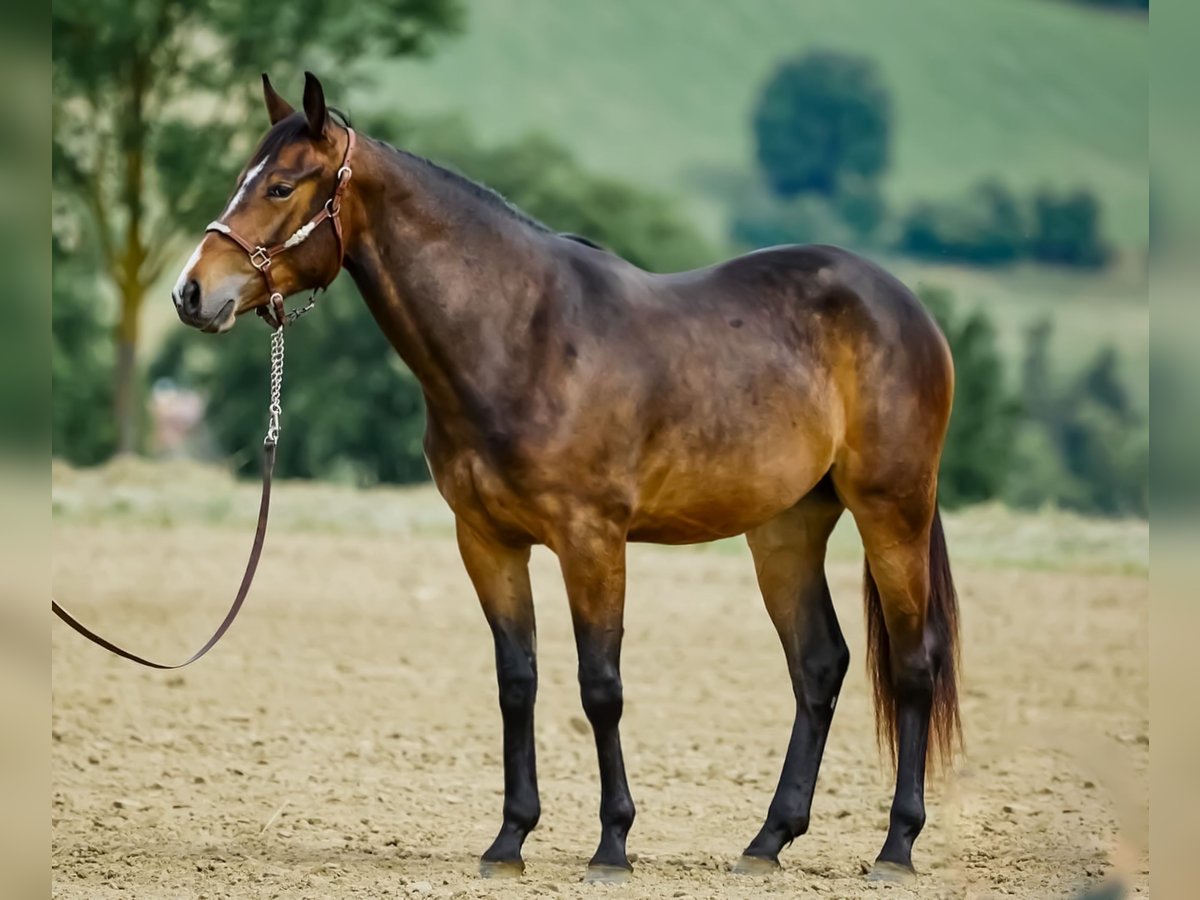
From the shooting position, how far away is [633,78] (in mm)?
40406

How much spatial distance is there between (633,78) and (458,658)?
1283 inches

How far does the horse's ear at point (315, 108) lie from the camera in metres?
4.54

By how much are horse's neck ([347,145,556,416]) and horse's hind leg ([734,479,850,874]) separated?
1.36 meters

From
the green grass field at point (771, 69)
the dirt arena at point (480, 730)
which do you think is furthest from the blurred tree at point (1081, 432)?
the dirt arena at point (480, 730)

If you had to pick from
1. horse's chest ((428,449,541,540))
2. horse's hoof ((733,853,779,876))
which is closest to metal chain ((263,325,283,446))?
horse's chest ((428,449,541,540))

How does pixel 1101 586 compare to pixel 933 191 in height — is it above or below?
below

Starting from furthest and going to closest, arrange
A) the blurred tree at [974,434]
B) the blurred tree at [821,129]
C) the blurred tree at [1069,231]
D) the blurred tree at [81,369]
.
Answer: the blurred tree at [821,129] → the blurred tree at [1069,231] → the blurred tree at [81,369] → the blurred tree at [974,434]

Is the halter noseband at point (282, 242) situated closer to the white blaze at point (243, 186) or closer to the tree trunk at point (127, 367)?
the white blaze at point (243, 186)

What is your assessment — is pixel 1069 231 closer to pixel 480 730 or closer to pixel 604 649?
pixel 480 730

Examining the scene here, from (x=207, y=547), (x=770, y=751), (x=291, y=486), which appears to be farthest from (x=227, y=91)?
(x=770, y=751)

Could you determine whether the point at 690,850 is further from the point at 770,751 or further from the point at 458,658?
the point at 458,658

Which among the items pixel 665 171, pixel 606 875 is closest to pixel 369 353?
pixel 606 875

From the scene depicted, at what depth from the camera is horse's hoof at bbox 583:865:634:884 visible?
4.97m

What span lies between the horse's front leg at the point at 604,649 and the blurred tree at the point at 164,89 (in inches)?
513
